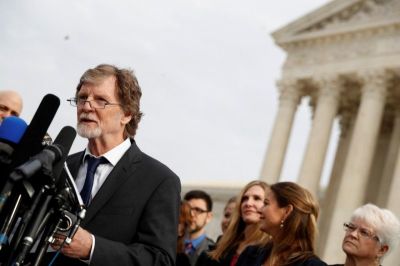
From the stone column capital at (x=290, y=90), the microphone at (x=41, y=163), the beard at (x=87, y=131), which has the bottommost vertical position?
the microphone at (x=41, y=163)

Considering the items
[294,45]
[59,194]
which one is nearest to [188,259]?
[59,194]

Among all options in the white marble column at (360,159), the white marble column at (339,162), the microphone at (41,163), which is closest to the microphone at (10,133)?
the microphone at (41,163)

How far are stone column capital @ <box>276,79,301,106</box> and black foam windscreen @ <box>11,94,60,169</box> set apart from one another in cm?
3439

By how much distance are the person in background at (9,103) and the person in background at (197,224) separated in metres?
4.19

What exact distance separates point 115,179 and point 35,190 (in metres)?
1.46

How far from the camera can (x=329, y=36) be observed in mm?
36656

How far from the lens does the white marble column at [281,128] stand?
3655 centimetres

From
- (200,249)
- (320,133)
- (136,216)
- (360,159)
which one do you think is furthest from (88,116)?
(320,133)

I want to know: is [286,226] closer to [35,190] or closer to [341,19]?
[35,190]

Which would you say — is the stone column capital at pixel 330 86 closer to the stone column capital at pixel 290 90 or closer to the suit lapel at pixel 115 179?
the stone column capital at pixel 290 90

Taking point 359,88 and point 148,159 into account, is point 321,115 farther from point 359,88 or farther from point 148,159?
point 148,159

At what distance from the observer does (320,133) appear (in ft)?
116

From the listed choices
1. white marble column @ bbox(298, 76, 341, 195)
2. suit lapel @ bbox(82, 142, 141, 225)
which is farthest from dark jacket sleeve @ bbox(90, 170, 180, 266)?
white marble column @ bbox(298, 76, 341, 195)

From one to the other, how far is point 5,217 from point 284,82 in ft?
115
